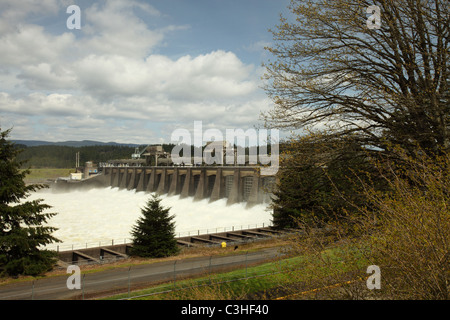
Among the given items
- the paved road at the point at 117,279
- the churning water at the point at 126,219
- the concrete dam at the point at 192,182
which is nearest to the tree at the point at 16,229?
the paved road at the point at 117,279

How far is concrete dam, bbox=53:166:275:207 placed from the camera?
51400mm

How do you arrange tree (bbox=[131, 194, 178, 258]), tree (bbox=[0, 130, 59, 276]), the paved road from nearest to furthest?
1. the paved road
2. tree (bbox=[0, 130, 59, 276])
3. tree (bbox=[131, 194, 178, 258])

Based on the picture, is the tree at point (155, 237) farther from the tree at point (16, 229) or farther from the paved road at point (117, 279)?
the tree at point (16, 229)

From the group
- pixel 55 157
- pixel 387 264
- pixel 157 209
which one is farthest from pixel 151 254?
pixel 55 157

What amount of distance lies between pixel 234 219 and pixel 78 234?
73.3ft

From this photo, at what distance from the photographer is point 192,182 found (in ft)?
224

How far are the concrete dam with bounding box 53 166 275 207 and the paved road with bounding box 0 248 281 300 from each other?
25.2ft

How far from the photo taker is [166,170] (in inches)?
3172

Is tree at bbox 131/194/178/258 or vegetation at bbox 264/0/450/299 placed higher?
vegetation at bbox 264/0/450/299

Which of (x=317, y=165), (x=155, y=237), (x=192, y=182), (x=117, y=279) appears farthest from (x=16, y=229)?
(x=192, y=182)

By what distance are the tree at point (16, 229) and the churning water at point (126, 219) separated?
1822cm

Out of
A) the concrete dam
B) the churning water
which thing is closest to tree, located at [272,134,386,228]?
the concrete dam

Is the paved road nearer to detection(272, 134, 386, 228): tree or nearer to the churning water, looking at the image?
detection(272, 134, 386, 228): tree
